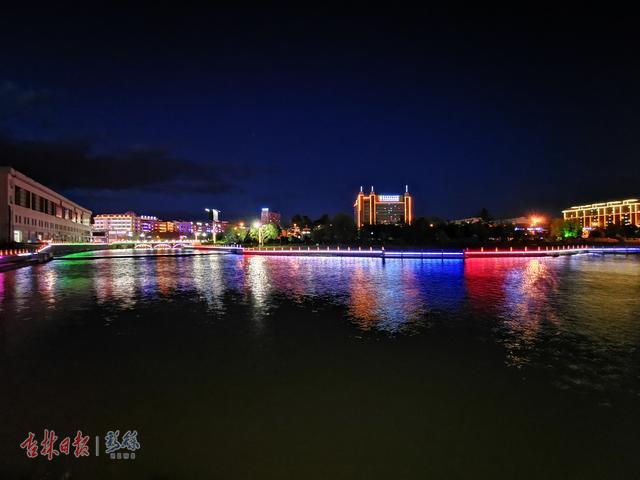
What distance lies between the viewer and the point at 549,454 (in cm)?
424

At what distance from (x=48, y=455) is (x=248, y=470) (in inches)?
90.4

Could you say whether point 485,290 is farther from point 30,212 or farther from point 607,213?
point 607,213

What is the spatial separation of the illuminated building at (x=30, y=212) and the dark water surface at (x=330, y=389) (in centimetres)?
5606

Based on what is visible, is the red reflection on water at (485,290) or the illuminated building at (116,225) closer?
the red reflection on water at (485,290)

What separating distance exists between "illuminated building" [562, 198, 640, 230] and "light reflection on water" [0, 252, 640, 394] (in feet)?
484

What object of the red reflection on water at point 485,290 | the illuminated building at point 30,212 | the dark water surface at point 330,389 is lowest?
the dark water surface at point 330,389

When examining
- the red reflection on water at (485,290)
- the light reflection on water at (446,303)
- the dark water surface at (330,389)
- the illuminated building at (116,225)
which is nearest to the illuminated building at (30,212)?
the light reflection on water at (446,303)

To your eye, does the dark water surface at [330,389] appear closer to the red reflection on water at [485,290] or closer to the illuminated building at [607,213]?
the red reflection on water at [485,290]

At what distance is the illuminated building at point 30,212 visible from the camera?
54531 millimetres

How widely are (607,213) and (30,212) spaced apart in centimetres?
20015

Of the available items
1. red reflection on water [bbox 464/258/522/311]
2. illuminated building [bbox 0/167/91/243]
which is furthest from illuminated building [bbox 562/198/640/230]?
illuminated building [bbox 0/167/91/243]

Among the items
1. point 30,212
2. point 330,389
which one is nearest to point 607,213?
point 30,212

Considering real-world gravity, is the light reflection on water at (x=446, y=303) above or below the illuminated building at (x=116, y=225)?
below

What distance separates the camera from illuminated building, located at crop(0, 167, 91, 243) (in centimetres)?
5453
